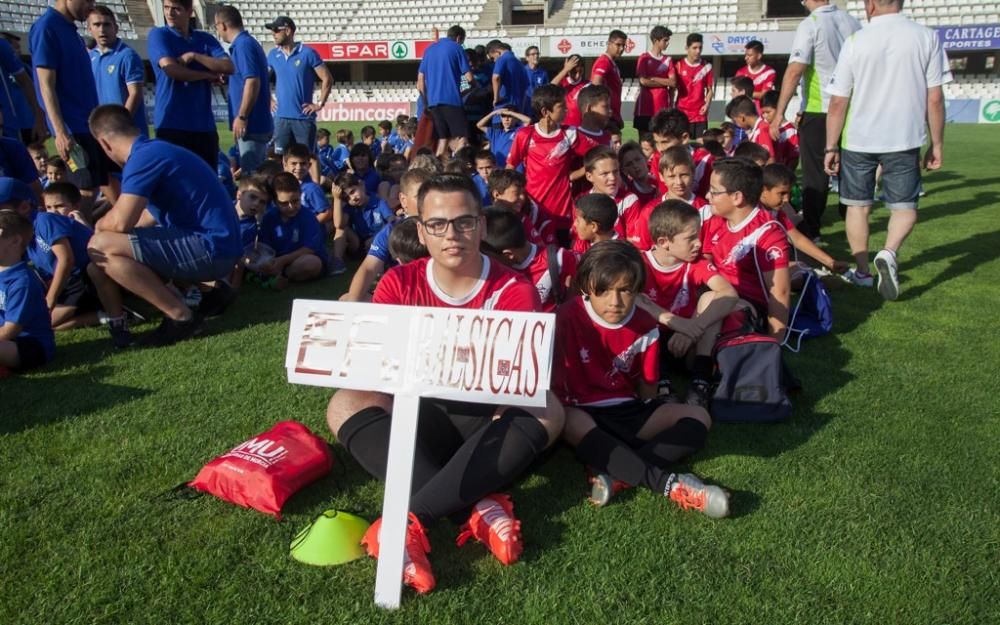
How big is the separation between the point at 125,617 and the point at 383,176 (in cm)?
699

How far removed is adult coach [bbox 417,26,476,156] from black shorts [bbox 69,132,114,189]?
373cm

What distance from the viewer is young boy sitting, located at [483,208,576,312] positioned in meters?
3.56

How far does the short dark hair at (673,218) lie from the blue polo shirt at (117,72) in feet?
14.9

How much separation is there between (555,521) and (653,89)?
7.74 m

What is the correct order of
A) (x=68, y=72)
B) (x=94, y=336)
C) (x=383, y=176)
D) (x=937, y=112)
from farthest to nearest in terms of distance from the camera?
1. (x=383, y=176)
2. (x=68, y=72)
3. (x=937, y=112)
4. (x=94, y=336)

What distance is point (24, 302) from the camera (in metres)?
3.82

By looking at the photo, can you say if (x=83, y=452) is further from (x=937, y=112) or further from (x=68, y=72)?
(x=937, y=112)

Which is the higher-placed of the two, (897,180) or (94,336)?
(897,180)

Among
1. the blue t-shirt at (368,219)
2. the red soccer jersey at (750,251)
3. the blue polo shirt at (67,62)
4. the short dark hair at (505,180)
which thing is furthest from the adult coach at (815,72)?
the blue polo shirt at (67,62)

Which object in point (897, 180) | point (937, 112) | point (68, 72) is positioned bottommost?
point (897, 180)

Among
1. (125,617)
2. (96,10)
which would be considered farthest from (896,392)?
(96,10)

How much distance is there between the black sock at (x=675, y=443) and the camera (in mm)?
2773

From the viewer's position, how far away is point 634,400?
3.07 metres

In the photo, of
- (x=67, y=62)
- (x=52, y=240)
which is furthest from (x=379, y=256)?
(x=67, y=62)
